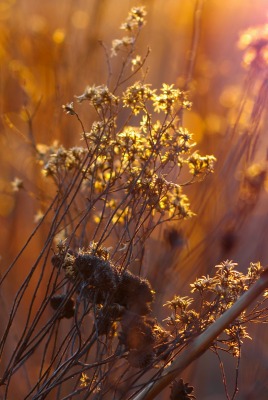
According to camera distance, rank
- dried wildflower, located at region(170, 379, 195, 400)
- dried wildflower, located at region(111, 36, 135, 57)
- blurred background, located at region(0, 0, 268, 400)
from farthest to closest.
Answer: blurred background, located at region(0, 0, 268, 400), dried wildflower, located at region(111, 36, 135, 57), dried wildflower, located at region(170, 379, 195, 400)

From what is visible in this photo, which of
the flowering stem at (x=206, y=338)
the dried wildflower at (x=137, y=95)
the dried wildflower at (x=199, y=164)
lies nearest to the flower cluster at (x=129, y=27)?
the dried wildflower at (x=137, y=95)

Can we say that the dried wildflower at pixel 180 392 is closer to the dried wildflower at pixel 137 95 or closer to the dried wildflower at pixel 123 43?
the dried wildflower at pixel 137 95

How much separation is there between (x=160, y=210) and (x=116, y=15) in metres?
6.22

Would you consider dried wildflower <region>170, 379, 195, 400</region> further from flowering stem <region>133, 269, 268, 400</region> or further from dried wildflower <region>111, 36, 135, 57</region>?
dried wildflower <region>111, 36, 135, 57</region>

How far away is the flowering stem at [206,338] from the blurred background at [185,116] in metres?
0.83

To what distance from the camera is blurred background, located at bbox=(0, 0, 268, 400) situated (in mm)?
3732

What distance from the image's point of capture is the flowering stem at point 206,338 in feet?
7.36

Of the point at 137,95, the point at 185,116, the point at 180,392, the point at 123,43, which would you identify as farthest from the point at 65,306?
the point at 185,116

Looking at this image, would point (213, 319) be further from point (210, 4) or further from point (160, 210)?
point (210, 4)

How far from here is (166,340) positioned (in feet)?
8.23

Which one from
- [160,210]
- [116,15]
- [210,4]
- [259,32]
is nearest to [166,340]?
[160,210]

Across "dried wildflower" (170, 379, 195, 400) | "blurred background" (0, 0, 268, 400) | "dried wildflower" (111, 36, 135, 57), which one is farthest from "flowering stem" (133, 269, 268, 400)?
"dried wildflower" (111, 36, 135, 57)

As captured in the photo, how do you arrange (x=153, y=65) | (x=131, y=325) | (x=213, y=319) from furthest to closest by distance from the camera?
(x=153, y=65)
(x=213, y=319)
(x=131, y=325)

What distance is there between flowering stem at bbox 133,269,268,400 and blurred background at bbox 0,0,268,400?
83 centimetres
